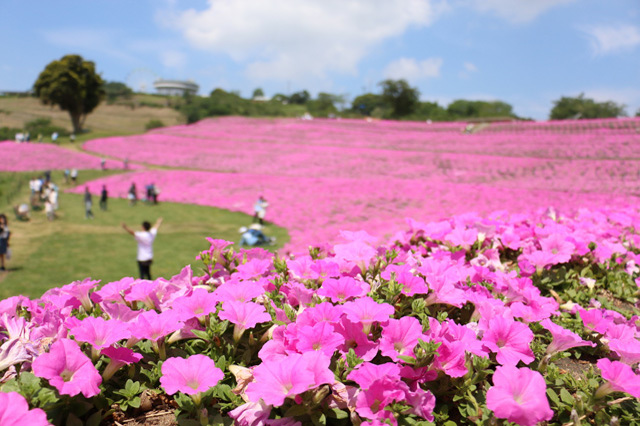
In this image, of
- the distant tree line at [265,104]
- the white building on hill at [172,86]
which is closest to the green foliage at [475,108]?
the distant tree line at [265,104]

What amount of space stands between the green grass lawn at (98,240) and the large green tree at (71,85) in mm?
33478

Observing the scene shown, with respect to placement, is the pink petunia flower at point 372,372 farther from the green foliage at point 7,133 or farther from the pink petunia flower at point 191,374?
the green foliage at point 7,133

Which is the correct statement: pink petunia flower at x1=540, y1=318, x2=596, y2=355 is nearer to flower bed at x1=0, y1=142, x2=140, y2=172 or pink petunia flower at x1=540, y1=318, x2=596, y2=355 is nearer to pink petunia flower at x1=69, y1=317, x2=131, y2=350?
pink petunia flower at x1=69, y1=317, x2=131, y2=350

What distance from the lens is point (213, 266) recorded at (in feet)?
7.03

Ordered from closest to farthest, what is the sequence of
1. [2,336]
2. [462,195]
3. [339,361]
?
1. [339,361]
2. [2,336]
3. [462,195]

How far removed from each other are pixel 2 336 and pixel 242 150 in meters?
35.0

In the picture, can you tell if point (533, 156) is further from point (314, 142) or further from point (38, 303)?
point (38, 303)

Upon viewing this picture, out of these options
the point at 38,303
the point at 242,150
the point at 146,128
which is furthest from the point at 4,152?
the point at 38,303

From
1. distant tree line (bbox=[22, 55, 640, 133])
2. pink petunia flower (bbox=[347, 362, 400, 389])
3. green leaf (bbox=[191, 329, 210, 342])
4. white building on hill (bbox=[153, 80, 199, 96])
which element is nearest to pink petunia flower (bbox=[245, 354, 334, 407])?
pink petunia flower (bbox=[347, 362, 400, 389])

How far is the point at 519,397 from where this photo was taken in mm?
1176

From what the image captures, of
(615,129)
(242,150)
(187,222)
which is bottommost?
(187,222)

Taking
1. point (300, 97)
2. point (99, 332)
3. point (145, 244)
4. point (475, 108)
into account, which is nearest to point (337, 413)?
point (99, 332)

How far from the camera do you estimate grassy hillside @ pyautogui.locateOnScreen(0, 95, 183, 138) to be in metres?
58.8

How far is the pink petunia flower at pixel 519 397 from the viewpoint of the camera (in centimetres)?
110
